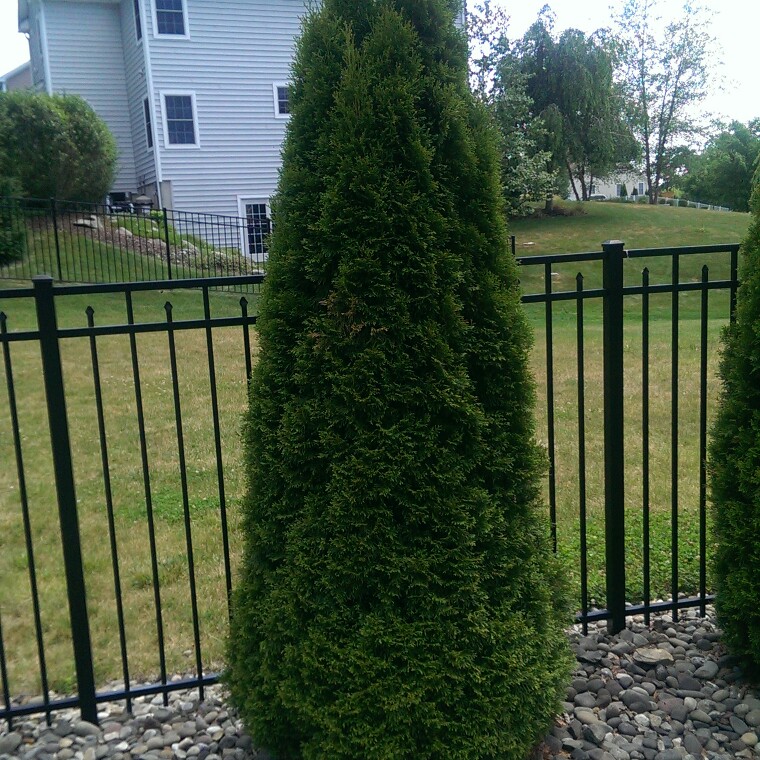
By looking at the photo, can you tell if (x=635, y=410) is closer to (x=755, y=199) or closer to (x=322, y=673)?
(x=755, y=199)

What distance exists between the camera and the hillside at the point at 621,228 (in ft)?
81.3

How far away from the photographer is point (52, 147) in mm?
16875

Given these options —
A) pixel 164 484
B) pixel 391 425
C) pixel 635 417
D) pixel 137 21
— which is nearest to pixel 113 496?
pixel 164 484

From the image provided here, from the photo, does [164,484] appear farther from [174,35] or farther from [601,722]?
[174,35]

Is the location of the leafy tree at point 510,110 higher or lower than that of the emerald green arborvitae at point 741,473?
higher

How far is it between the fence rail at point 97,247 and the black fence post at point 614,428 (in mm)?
9614

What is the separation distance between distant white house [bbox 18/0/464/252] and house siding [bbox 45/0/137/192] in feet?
0.09

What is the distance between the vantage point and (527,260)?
11.2 ft

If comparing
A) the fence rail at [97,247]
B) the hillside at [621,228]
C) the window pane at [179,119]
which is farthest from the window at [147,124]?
the hillside at [621,228]

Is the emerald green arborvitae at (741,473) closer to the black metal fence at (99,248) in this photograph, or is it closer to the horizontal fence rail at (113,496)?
the horizontal fence rail at (113,496)

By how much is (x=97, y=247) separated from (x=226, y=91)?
7.76 meters

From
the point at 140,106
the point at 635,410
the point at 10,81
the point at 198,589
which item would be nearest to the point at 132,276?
the point at 140,106

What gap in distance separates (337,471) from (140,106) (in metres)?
22.1

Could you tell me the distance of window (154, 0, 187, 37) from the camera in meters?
20.7
